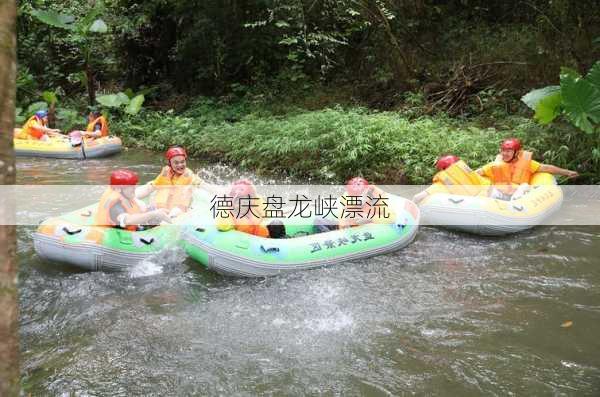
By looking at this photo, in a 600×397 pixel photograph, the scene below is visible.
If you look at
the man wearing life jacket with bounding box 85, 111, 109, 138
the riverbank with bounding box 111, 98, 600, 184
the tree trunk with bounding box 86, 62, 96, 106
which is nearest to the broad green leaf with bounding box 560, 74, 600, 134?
the riverbank with bounding box 111, 98, 600, 184

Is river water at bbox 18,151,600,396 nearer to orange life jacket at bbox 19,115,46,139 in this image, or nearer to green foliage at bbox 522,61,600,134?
green foliage at bbox 522,61,600,134

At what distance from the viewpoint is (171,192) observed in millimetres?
6309

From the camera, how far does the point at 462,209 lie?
6156 mm

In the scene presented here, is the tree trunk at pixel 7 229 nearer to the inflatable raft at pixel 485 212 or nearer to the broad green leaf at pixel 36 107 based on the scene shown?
the inflatable raft at pixel 485 212

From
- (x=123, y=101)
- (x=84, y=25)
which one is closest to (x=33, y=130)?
(x=123, y=101)

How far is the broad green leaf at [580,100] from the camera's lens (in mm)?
6262

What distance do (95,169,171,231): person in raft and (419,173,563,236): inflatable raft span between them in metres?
3.25

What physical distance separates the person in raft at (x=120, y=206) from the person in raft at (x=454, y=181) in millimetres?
3282

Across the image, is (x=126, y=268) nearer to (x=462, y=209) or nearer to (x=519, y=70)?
(x=462, y=209)

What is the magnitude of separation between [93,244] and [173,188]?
132 cm

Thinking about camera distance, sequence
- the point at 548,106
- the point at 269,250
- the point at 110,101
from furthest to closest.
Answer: the point at 110,101 < the point at 548,106 < the point at 269,250

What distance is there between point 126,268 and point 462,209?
3751mm

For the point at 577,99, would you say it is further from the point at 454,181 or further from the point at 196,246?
the point at 196,246

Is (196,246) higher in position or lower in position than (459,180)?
lower
